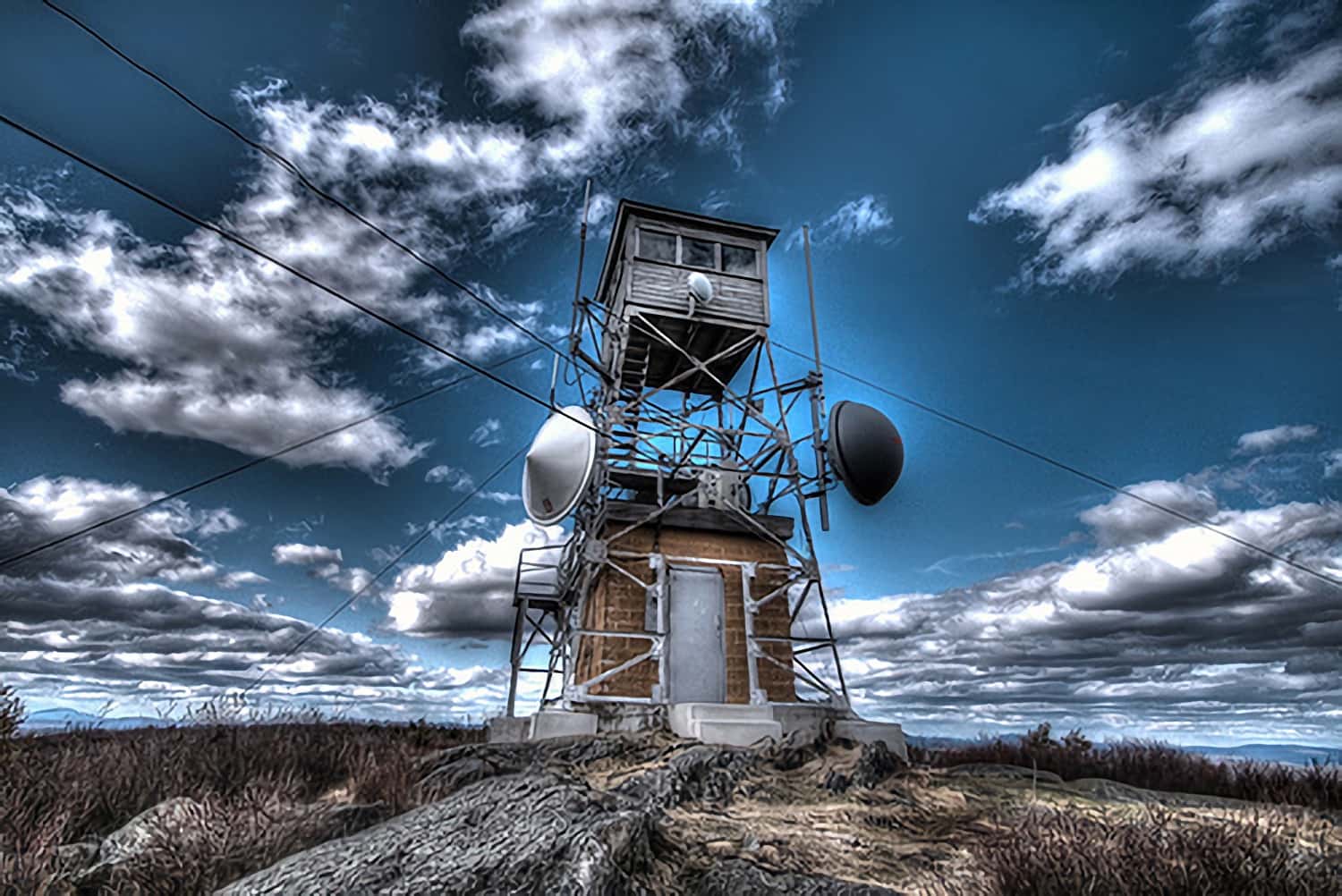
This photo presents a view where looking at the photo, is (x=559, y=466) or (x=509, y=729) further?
(x=559, y=466)

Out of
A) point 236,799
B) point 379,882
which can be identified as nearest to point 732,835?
point 379,882

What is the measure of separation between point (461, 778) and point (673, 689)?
8.30 meters

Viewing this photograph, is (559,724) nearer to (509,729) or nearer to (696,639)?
(509,729)

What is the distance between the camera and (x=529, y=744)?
1161 centimetres

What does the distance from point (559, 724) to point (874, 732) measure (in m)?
6.43

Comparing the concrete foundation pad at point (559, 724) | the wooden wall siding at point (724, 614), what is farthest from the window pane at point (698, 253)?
the concrete foundation pad at point (559, 724)

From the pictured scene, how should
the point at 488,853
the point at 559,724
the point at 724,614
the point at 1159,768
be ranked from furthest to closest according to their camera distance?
the point at 724,614 → the point at 559,724 → the point at 1159,768 → the point at 488,853

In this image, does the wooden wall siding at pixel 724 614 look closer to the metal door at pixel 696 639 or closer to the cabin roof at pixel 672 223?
the metal door at pixel 696 639

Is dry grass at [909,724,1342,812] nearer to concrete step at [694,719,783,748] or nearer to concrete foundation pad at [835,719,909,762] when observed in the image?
concrete foundation pad at [835,719,909,762]

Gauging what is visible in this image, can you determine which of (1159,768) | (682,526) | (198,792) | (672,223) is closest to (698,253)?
(672,223)

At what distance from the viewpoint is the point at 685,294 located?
1978 cm

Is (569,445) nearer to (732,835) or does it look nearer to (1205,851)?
(732,835)

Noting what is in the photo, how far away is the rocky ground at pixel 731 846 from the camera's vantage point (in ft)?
14.7

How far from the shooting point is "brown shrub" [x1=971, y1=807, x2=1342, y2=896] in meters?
4.54
